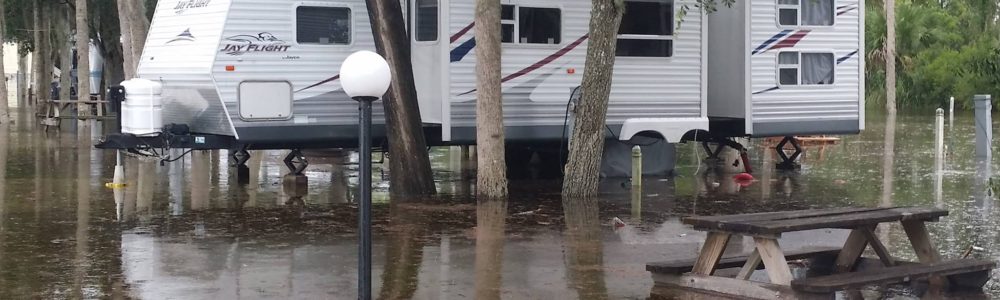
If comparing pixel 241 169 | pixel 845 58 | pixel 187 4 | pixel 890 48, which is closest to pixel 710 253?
pixel 187 4

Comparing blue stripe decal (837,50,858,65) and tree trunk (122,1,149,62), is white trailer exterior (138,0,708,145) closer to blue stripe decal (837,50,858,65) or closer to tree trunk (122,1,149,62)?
blue stripe decal (837,50,858,65)

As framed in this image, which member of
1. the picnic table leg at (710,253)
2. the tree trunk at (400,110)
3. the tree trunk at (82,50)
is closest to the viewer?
the picnic table leg at (710,253)

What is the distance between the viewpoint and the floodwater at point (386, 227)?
9781mm

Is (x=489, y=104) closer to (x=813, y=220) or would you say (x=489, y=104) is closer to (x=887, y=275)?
(x=813, y=220)

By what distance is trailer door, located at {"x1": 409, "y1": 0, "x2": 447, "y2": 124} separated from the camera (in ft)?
53.4

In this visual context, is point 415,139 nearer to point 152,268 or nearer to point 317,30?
point 317,30

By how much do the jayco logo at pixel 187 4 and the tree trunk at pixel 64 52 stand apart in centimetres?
2066

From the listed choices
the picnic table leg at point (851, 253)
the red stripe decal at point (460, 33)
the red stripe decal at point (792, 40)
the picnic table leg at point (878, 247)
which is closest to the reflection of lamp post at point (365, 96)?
the picnic table leg at point (878, 247)

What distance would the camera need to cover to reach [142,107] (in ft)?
51.4

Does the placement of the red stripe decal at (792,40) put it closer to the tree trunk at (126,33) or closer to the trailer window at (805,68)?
the trailer window at (805,68)

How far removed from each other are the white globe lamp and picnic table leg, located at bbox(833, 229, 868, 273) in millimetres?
3902

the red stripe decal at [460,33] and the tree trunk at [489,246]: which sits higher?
the red stripe decal at [460,33]

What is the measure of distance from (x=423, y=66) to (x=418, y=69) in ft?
0.35

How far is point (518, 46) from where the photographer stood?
1664cm
